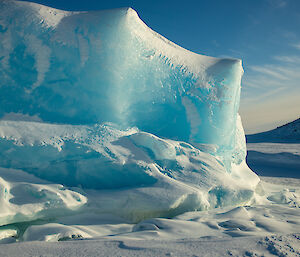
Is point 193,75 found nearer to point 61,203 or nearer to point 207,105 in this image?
point 207,105

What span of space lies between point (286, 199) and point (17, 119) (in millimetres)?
3597

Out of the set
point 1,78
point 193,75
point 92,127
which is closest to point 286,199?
point 193,75

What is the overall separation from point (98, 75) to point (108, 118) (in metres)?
0.54

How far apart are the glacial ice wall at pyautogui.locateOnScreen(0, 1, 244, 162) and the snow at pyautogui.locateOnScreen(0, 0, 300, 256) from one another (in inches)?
0.5

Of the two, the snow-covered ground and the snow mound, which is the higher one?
the snow mound

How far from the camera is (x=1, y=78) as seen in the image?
9.26 feet

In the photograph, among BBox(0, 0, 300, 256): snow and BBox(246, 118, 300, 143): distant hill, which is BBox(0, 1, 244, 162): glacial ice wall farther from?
BBox(246, 118, 300, 143): distant hill

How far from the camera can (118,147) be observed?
2.75m

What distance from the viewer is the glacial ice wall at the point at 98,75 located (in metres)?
2.87

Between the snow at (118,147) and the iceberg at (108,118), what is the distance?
0.01 metres

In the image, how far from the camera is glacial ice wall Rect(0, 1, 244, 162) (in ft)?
9.41

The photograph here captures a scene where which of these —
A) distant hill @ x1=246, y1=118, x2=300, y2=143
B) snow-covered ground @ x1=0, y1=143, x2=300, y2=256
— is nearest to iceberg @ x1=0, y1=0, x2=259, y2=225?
snow-covered ground @ x1=0, y1=143, x2=300, y2=256

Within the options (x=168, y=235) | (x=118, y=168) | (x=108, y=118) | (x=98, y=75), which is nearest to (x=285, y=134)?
(x=108, y=118)

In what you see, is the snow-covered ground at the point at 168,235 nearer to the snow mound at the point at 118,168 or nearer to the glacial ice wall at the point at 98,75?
the snow mound at the point at 118,168
